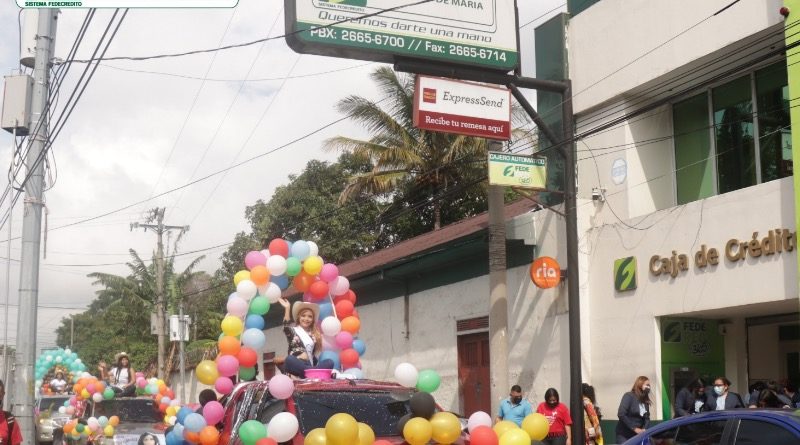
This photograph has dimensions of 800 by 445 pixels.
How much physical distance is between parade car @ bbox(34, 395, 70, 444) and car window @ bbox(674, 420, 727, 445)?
18952 millimetres

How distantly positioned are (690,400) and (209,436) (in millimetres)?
7220

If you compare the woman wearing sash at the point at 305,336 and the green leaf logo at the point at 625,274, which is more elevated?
the green leaf logo at the point at 625,274

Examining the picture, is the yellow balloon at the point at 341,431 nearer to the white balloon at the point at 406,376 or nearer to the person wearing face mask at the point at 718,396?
the white balloon at the point at 406,376

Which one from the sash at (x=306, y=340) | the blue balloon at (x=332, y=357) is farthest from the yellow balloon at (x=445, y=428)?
the blue balloon at (x=332, y=357)

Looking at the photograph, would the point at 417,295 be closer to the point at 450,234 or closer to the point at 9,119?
the point at 450,234

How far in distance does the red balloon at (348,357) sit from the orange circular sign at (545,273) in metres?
4.59

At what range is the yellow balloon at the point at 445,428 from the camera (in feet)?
24.1

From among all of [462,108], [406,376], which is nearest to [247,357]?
[406,376]

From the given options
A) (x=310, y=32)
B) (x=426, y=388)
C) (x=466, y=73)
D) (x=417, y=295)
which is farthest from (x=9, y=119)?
(x=426, y=388)

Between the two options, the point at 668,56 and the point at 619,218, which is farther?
the point at 619,218

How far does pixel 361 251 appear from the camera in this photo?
32844mm

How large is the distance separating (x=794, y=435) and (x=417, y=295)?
1398 cm

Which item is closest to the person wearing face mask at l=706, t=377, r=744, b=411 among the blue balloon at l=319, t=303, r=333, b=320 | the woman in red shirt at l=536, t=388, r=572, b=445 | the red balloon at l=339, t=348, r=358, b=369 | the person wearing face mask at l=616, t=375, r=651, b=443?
the person wearing face mask at l=616, t=375, r=651, b=443

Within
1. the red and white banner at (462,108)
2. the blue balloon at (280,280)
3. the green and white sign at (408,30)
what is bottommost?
the blue balloon at (280,280)
